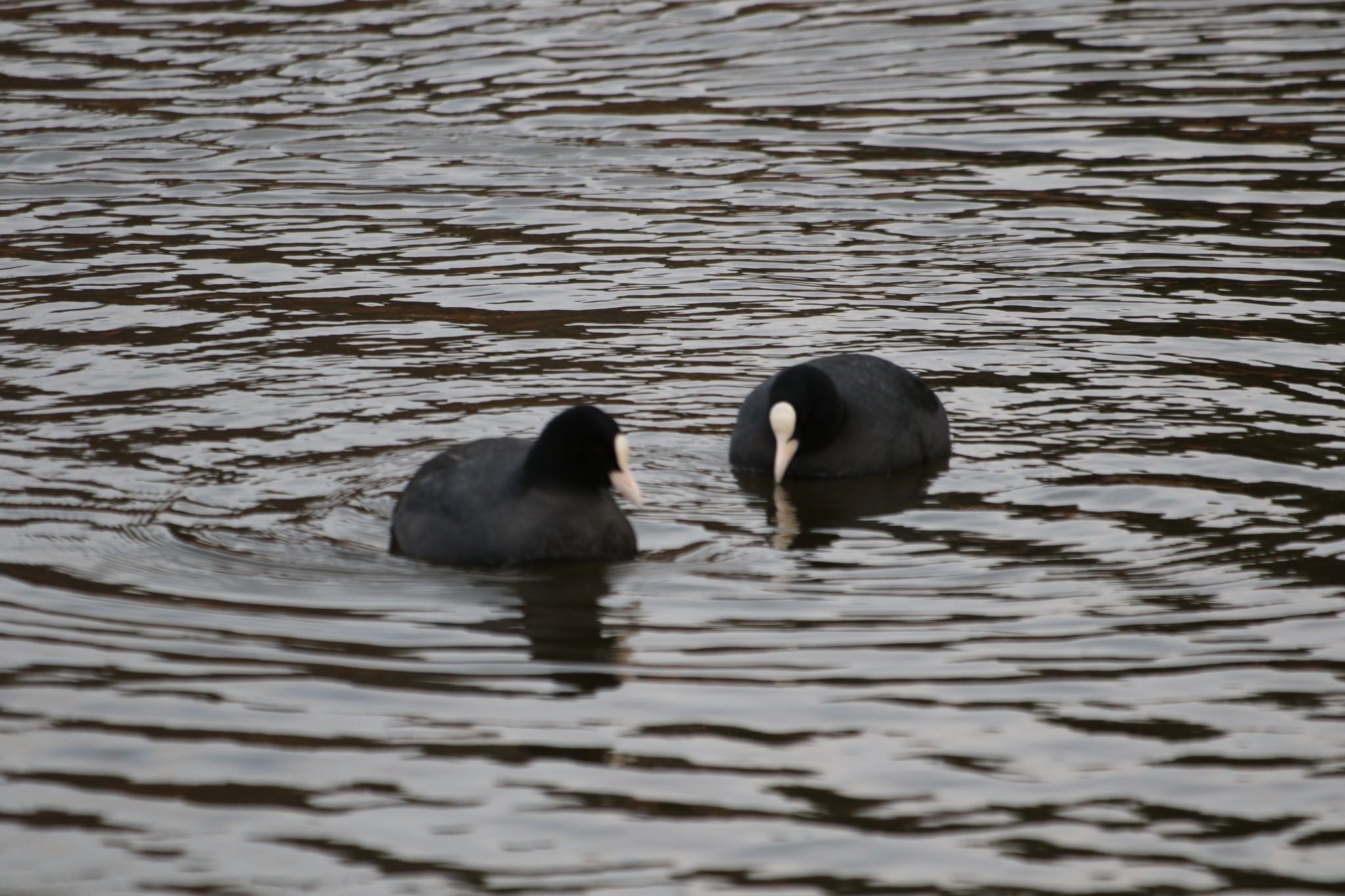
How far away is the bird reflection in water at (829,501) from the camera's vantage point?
873cm

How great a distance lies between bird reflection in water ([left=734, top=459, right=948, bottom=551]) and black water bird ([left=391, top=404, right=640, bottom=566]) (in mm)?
840

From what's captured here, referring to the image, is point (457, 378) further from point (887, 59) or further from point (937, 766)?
point (887, 59)

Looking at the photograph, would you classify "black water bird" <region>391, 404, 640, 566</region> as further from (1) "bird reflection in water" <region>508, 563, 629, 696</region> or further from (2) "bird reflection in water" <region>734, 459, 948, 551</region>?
(2) "bird reflection in water" <region>734, 459, 948, 551</region>

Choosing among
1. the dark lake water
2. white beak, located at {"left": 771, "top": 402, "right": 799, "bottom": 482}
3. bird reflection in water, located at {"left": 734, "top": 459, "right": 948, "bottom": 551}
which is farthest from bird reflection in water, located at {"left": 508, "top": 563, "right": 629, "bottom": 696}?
white beak, located at {"left": 771, "top": 402, "right": 799, "bottom": 482}

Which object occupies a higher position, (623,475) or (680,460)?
(623,475)

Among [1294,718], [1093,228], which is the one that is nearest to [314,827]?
[1294,718]

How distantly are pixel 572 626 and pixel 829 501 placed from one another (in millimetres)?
2270

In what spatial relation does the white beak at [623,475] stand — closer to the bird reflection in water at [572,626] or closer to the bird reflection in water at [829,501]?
the bird reflection in water at [572,626]

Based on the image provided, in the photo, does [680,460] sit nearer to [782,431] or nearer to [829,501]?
[782,431]

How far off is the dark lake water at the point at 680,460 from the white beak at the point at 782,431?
0.59 ft

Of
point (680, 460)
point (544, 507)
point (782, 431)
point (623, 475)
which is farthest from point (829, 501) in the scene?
point (544, 507)

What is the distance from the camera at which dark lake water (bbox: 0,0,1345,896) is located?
18.4 feet

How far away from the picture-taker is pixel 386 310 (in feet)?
39.9

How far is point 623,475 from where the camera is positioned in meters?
8.02
